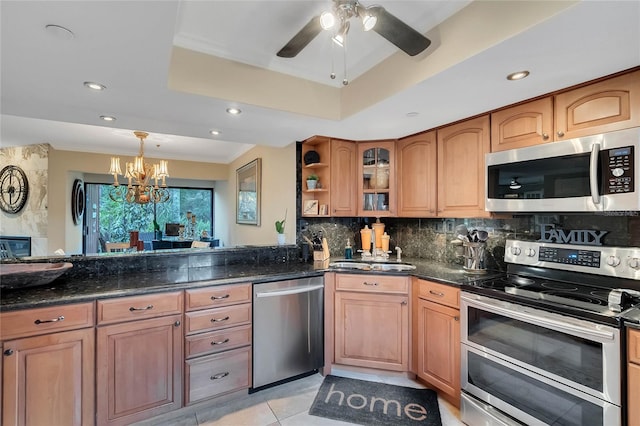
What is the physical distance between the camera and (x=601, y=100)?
1631 mm

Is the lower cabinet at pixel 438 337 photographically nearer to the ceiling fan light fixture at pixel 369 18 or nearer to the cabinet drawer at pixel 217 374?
the cabinet drawer at pixel 217 374

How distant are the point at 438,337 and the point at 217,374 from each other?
161 centimetres

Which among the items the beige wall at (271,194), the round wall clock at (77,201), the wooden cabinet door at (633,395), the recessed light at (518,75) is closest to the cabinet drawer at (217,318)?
the beige wall at (271,194)

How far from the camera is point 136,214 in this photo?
630cm

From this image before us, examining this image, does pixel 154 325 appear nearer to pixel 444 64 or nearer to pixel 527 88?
pixel 444 64

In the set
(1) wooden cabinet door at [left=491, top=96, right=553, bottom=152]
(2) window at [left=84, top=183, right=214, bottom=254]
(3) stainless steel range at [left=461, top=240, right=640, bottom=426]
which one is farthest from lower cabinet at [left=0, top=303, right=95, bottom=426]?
(2) window at [left=84, top=183, right=214, bottom=254]

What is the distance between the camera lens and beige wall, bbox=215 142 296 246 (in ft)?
10.7

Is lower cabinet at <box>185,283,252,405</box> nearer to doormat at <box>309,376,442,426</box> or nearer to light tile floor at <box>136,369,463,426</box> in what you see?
light tile floor at <box>136,369,463,426</box>

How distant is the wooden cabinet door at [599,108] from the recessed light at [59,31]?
8.53ft

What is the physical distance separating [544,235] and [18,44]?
3133mm

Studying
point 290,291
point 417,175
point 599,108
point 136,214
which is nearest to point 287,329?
point 290,291

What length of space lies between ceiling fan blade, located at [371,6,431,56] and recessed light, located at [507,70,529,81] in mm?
592

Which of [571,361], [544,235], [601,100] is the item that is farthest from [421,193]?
[571,361]

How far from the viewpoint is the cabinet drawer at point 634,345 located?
4.12ft
